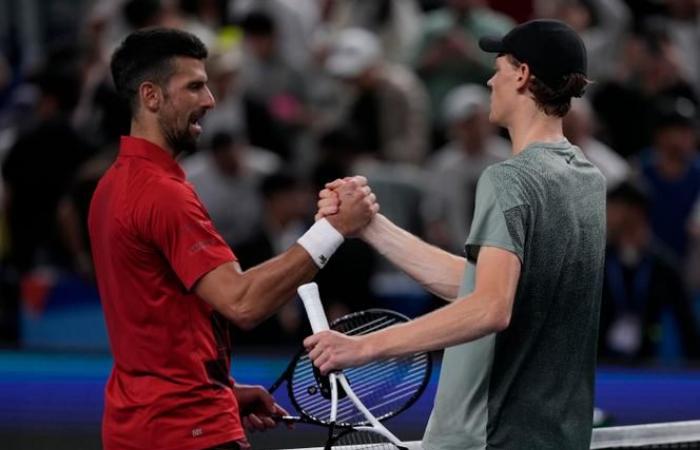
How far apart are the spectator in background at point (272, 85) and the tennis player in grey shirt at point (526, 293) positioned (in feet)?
26.1

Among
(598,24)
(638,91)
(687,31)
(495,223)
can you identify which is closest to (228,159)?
(638,91)

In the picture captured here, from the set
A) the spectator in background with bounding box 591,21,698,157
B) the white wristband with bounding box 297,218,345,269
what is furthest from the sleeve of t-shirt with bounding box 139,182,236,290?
the spectator in background with bounding box 591,21,698,157

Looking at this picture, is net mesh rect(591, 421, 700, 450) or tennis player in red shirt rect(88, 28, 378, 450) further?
net mesh rect(591, 421, 700, 450)

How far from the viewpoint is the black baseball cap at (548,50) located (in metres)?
4.99

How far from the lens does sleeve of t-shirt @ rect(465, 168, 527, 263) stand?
475cm

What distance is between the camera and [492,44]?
5.16 m

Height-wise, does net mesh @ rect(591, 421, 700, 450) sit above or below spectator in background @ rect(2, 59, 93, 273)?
below

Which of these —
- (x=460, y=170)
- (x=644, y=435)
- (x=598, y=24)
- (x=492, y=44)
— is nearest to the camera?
(x=492, y=44)

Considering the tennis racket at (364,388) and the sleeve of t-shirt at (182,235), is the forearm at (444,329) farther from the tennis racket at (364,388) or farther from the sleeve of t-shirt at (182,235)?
the sleeve of t-shirt at (182,235)

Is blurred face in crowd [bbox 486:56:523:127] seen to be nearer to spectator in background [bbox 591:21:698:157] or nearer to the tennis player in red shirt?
the tennis player in red shirt

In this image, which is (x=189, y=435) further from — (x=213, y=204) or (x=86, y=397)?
(x=213, y=204)

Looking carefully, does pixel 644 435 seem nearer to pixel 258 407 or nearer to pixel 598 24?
pixel 258 407

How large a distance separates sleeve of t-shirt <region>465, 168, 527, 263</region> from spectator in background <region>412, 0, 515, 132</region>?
8586 millimetres

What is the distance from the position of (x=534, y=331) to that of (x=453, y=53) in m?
8.69
